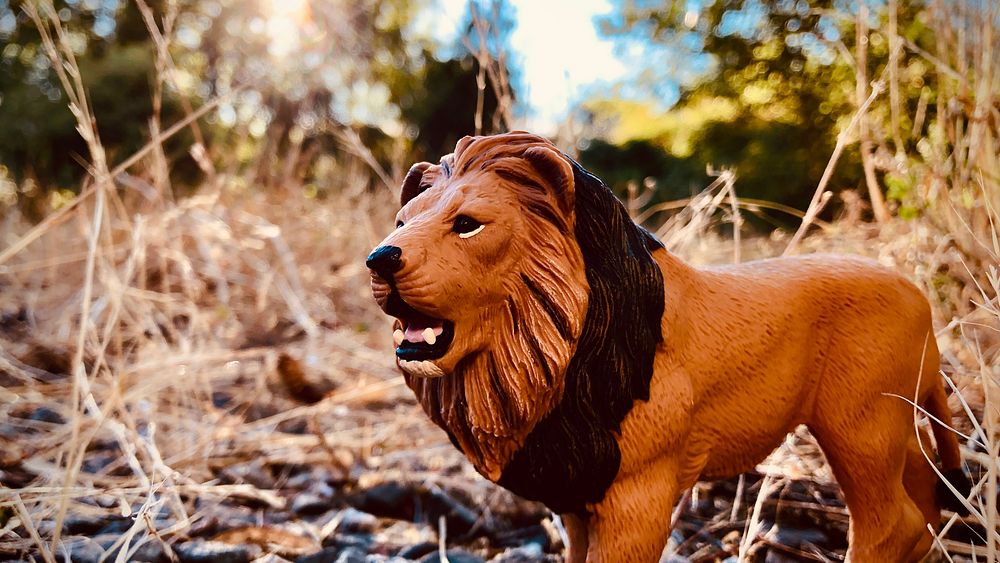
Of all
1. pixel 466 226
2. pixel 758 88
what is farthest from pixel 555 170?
pixel 758 88

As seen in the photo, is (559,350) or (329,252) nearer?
(559,350)

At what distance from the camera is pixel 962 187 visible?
1.79 metres

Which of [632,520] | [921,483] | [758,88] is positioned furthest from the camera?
[758,88]

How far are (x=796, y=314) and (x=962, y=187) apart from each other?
1.17 meters

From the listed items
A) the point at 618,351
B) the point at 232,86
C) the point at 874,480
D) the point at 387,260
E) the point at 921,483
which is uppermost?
the point at 232,86

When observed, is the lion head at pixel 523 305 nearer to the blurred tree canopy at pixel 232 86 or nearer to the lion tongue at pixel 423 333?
the lion tongue at pixel 423 333

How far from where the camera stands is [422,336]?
850 millimetres

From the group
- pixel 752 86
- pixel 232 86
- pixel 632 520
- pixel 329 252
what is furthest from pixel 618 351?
pixel 752 86

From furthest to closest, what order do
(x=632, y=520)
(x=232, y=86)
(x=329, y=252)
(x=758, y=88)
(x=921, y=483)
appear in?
(x=758, y=88) → (x=232, y=86) → (x=329, y=252) → (x=921, y=483) → (x=632, y=520)

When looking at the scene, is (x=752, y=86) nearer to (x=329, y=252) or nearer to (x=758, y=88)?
(x=758, y=88)

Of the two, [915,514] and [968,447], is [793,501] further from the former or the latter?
[915,514]

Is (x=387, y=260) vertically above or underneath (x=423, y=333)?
above

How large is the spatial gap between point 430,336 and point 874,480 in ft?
2.51

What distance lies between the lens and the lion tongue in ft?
2.78
